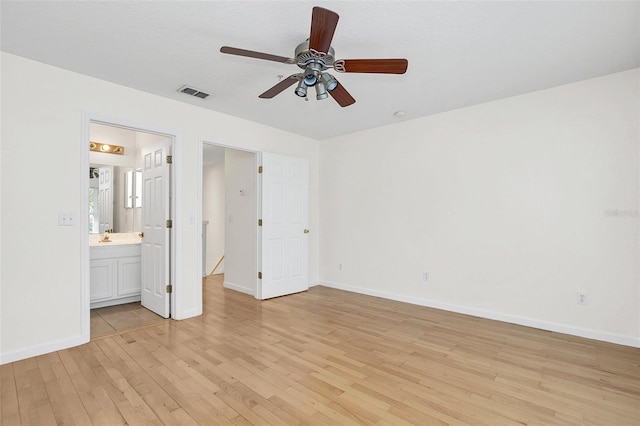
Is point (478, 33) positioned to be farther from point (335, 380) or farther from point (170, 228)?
point (170, 228)

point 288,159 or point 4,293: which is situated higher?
point 288,159

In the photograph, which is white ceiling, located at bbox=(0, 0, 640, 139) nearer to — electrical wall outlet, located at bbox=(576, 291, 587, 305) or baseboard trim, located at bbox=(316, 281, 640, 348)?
electrical wall outlet, located at bbox=(576, 291, 587, 305)

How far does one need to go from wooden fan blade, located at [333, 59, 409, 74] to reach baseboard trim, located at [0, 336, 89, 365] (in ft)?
11.3

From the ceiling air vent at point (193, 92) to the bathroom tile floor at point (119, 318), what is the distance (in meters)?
2.70

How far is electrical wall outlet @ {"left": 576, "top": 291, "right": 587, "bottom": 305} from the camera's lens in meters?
3.16

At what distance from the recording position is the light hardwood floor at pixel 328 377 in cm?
194

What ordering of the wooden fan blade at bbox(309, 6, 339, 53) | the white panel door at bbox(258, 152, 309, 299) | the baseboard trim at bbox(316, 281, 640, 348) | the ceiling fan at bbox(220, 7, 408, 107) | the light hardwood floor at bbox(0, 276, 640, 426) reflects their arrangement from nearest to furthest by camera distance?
the wooden fan blade at bbox(309, 6, 339, 53) → the ceiling fan at bbox(220, 7, 408, 107) → the light hardwood floor at bbox(0, 276, 640, 426) → the baseboard trim at bbox(316, 281, 640, 348) → the white panel door at bbox(258, 152, 309, 299)

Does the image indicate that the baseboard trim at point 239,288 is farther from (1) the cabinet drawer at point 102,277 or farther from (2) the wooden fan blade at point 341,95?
(2) the wooden fan blade at point 341,95

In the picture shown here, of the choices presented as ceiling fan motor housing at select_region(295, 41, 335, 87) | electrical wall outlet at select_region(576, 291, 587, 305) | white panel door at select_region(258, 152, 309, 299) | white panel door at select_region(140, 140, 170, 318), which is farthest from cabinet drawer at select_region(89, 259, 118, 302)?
electrical wall outlet at select_region(576, 291, 587, 305)

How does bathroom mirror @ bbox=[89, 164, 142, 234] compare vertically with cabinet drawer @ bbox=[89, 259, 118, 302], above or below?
above

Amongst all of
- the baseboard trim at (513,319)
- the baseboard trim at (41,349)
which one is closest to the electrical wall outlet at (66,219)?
the baseboard trim at (41,349)

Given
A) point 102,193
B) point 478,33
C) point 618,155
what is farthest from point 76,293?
point 618,155

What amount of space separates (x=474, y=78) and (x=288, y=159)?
2.81 metres

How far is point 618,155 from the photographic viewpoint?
9.88 ft
